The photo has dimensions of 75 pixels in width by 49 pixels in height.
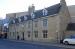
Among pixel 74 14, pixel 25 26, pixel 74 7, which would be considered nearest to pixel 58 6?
pixel 25 26

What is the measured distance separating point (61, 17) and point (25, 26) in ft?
65.4

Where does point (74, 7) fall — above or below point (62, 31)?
above

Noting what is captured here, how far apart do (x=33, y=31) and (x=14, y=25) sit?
61.9 ft

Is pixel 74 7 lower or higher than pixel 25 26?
higher

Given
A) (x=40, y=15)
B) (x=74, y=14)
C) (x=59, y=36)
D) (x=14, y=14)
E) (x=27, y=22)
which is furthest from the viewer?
(x=14, y=14)

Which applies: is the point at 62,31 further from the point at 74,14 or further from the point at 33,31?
the point at 74,14

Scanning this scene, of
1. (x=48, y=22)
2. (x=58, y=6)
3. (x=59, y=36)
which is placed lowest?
(x=59, y=36)

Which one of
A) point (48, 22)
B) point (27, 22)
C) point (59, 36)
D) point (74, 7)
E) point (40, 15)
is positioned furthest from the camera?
point (74, 7)

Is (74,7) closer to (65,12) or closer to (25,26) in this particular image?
(25,26)

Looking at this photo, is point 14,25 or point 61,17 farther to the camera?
point 14,25

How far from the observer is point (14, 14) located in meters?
124

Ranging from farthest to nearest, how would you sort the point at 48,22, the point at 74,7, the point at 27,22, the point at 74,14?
the point at 74,7, the point at 74,14, the point at 27,22, the point at 48,22

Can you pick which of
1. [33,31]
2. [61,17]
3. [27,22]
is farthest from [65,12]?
[27,22]

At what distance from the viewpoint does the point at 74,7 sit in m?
84.8
